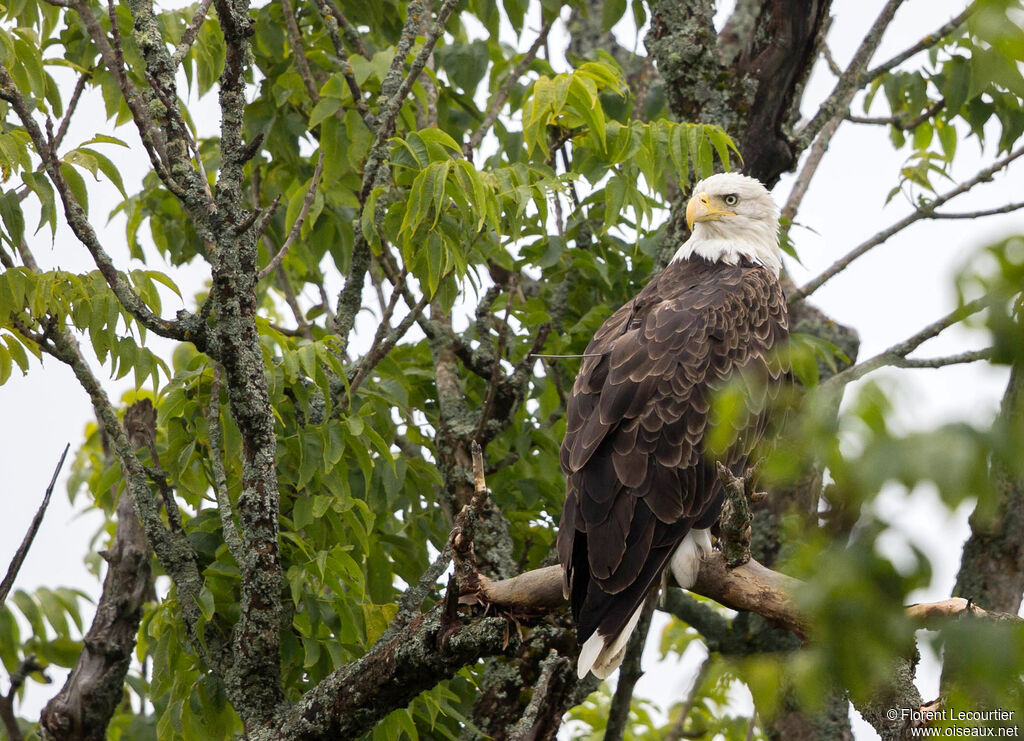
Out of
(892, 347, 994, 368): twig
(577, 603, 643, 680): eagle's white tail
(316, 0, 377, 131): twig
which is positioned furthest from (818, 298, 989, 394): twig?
(316, 0, 377, 131): twig

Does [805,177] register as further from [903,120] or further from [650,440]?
[650,440]

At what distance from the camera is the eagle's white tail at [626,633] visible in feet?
13.2

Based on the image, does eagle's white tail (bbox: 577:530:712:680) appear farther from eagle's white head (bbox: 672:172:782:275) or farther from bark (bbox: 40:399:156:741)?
bark (bbox: 40:399:156:741)

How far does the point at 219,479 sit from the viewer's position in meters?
4.04

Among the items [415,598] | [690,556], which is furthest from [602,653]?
[415,598]

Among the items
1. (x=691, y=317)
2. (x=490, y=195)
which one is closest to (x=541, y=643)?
(x=691, y=317)

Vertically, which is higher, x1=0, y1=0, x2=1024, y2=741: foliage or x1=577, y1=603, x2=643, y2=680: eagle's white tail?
x1=0, y1=0, x2=1024, y2=741: foliage

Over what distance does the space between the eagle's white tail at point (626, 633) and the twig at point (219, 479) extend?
4.12ft

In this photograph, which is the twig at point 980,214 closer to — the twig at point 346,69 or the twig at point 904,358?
the twig at point 904,358

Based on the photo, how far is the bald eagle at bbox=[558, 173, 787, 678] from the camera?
4070mm

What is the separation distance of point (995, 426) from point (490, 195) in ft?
10.6

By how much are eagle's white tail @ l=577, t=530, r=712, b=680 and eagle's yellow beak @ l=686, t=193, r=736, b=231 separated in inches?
64.0

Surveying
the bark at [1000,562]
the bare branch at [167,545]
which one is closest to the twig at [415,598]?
the bare branch at [167,545]

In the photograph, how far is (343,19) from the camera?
5.44 meters
